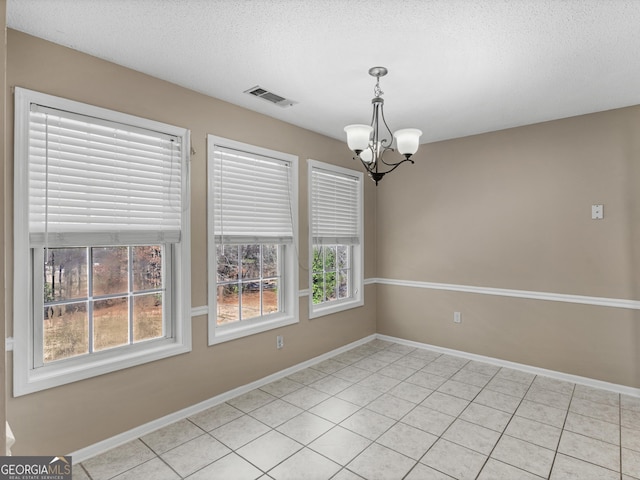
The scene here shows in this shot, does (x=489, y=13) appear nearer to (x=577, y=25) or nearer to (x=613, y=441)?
(x=577, y=25)

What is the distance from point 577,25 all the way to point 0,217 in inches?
114

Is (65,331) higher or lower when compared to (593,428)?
higher

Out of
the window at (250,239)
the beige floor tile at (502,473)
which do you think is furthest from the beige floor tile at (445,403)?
the window at (250,239)

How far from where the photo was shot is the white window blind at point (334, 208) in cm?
409

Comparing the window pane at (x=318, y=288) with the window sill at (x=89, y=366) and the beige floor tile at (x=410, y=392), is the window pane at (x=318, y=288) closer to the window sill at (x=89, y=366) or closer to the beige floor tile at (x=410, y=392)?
the beige floor tile at (x=410, y=392)

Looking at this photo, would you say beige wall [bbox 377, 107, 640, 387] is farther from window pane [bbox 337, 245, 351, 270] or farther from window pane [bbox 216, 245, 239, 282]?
window pane [bbox 216, 245, 239, 282]

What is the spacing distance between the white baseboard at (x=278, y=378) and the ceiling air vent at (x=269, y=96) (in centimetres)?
258

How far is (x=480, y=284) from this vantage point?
414 cm


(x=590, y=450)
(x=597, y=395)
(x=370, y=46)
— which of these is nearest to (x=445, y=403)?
(x=590, y=450)

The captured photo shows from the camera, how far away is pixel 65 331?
235 centimetres

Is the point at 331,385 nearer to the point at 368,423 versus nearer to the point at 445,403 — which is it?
the point at 368,423

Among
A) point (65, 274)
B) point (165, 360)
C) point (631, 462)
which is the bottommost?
point (631, 462)

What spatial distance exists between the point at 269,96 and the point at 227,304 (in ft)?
6.19

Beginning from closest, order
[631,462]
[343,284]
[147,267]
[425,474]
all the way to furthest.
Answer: [425,474] → [631,462] → [147,267] → [343,284]
